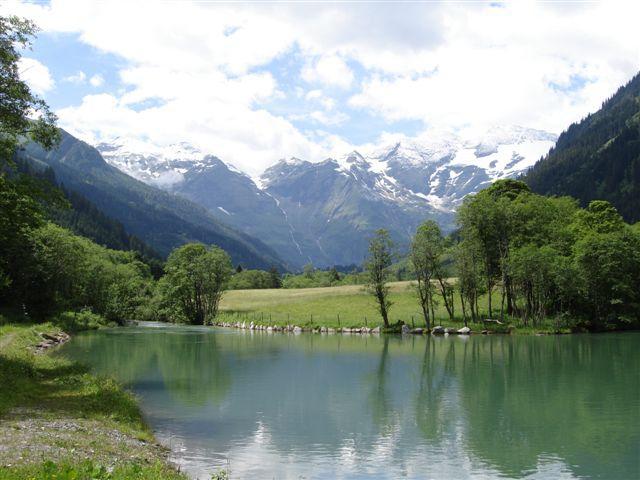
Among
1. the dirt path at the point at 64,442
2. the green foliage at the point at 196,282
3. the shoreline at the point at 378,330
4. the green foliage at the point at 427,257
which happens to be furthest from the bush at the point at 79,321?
the dirt path at the point at 64,442

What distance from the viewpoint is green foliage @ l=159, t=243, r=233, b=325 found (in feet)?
410

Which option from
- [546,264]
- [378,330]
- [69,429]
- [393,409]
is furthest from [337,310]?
[69,429]

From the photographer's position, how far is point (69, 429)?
21.6m

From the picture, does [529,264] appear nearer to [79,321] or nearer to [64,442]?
[79,321]

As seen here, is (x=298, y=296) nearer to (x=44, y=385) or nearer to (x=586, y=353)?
(x=586, y=353)

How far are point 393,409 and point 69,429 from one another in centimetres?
1829

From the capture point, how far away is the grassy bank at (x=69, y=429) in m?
15.6

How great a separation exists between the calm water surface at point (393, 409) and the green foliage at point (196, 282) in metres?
59.7

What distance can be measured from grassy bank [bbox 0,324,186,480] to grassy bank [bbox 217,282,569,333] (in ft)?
208

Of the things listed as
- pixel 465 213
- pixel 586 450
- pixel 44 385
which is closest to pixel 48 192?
pixel 44 385

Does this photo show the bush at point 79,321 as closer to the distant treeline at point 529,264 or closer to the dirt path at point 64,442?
the distant treeline at point 529,264

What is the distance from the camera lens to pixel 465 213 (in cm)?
8981

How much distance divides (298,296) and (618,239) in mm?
71327

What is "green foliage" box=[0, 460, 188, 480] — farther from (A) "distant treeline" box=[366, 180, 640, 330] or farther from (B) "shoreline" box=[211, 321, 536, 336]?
(A) "distant treeline" box=[366, 180, 640, 330]
